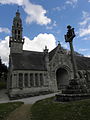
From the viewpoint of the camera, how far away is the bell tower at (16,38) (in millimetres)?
33406

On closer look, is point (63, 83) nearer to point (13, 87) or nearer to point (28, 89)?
point (28, 89)

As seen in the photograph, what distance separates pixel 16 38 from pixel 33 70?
1260cm

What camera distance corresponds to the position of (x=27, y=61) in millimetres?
30172

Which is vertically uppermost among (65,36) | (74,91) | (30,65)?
(65,36)

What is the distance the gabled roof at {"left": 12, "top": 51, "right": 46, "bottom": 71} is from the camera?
27472mm

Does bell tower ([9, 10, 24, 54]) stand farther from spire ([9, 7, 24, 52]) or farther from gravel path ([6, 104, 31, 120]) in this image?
gravel path ([6, 104, 31, 120])

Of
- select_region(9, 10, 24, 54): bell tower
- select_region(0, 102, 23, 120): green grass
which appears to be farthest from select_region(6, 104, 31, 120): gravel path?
select_region(9, 10, 24, 54): bell tower

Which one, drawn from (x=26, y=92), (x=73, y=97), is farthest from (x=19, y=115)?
(x=26, y=92)

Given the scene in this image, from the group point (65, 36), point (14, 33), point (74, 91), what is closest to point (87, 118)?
point (74, 91)

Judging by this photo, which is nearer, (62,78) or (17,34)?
(62,78)

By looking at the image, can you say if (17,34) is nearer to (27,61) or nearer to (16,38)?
(16,38)

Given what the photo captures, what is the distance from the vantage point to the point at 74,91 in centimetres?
1327

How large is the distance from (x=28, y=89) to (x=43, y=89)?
3.68 meters

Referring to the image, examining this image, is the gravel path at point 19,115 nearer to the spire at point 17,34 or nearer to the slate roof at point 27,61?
the slate roof at point 27,61
